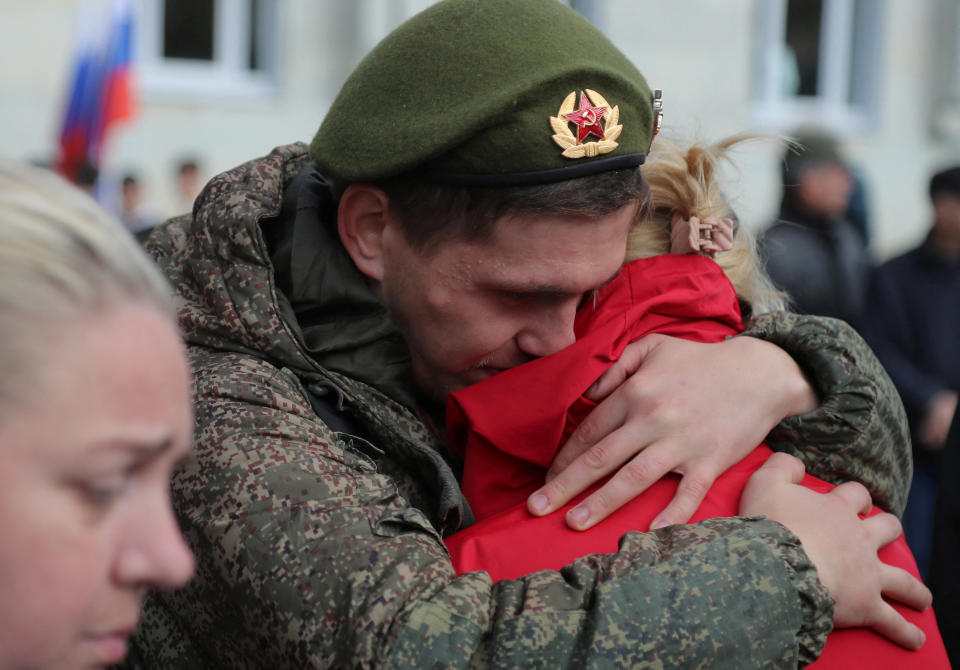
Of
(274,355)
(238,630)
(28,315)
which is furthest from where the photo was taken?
(274,355)

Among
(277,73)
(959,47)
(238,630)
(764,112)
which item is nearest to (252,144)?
(277,73)

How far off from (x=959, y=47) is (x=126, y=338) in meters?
12.5

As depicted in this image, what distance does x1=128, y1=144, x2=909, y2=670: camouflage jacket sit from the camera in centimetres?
138

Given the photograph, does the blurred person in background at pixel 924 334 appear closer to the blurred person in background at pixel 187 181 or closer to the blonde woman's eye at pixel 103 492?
the blonde woman's eye at pixel 103 492

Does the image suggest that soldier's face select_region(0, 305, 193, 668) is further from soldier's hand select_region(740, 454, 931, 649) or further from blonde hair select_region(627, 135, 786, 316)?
blonde hair select_region(627, 135, 786, 316)

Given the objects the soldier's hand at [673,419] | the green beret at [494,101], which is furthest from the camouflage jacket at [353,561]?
the green beret at [494,101]

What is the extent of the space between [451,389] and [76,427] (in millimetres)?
1148

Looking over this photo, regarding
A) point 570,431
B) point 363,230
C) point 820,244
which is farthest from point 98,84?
point 570,431

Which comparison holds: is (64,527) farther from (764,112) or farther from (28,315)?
(764,112)

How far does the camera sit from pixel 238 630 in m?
1.50

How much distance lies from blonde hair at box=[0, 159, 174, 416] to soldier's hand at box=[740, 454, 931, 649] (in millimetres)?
1044

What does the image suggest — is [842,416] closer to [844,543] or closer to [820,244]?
[844,543]

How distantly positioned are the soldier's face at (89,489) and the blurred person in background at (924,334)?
427 centimetres

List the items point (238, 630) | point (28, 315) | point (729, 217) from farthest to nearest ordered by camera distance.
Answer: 1. point (729, 217)
2. point (238, 630)
3. point (28, 315)
